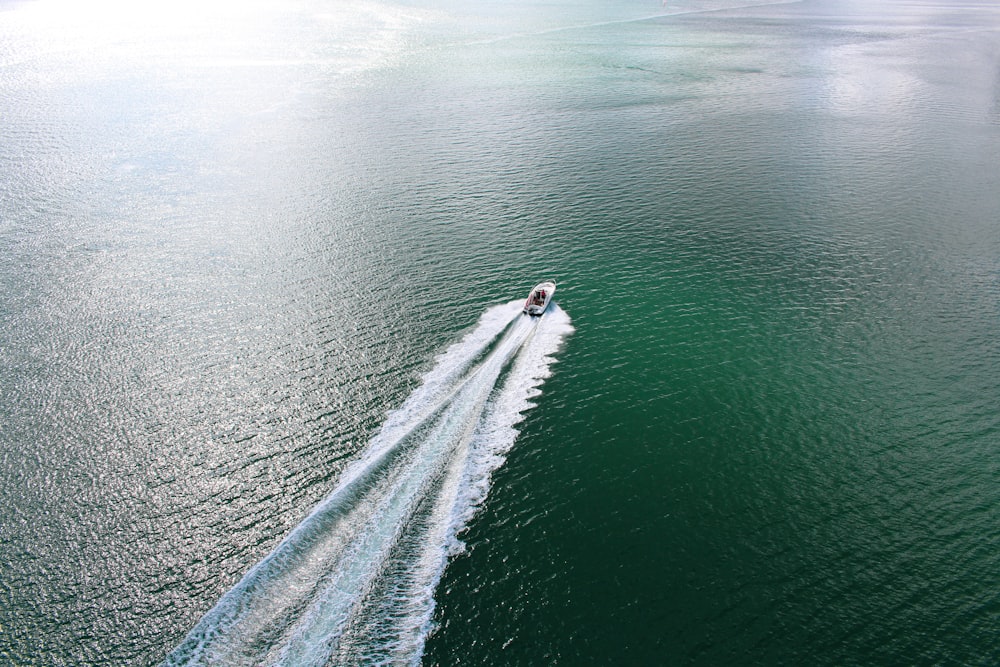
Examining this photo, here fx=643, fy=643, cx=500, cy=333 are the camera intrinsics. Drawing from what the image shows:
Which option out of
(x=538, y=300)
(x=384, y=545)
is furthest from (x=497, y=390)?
(x=384, y=545)

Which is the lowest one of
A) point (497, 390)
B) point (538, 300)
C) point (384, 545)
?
point (384, 545)

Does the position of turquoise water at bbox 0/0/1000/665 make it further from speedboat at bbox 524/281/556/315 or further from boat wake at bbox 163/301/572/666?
speedboat at bbox 524/281/556/315

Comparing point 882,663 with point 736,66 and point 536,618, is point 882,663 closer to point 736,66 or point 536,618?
point 536,618

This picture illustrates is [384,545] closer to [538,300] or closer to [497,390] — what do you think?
[497,390]

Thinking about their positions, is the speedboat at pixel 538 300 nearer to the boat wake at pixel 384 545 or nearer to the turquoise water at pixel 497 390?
the turquoise water at pixel 497 390

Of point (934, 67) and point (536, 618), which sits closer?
point (536, 618)

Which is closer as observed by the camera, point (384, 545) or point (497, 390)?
point (384, 545)

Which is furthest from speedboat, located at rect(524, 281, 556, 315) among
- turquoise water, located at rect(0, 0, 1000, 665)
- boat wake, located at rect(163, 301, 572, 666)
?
boat wake, located at rect(163, 301, 572, 666)

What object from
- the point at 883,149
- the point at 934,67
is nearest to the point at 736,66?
the point at 934,67
